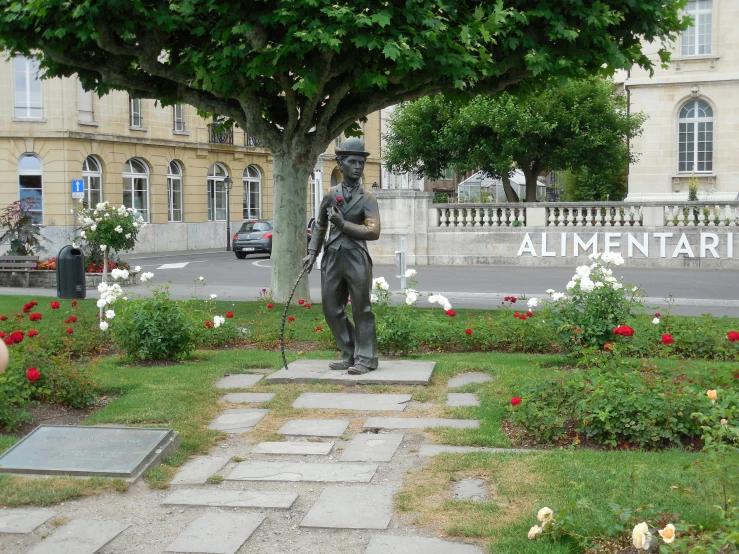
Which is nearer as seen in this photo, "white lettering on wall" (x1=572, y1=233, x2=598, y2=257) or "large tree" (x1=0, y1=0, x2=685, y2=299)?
"large tree" (x1=0, y1=0, x2=685, y2=299)

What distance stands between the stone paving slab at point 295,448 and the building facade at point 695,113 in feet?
97.7

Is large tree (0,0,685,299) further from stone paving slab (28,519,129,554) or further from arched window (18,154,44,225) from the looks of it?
arched window (18,154,44,225)

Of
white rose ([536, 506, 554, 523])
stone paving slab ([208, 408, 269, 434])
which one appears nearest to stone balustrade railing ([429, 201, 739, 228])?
stone paving slab ([208, 408, 269, 434])

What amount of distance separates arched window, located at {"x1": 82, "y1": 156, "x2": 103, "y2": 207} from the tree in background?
12.3 metres

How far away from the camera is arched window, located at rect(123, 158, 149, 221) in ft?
135

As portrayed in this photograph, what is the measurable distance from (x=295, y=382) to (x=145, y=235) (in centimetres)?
3350

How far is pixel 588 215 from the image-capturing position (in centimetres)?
2814

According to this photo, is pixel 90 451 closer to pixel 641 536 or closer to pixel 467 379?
pixel 641 536

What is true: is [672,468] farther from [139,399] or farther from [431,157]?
[431,157]

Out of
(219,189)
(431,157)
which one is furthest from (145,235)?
(431,157)

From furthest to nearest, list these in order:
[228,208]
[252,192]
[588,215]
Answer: [252,192]
[228,208]
[588,215]

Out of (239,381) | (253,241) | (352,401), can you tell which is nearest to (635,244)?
(253,241)

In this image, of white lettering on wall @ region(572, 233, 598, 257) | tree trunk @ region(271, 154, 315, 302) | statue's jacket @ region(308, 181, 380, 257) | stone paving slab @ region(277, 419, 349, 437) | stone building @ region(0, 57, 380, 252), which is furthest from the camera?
stone building @ region(0, 57, 380, 252)

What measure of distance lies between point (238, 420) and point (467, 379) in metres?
2.58
